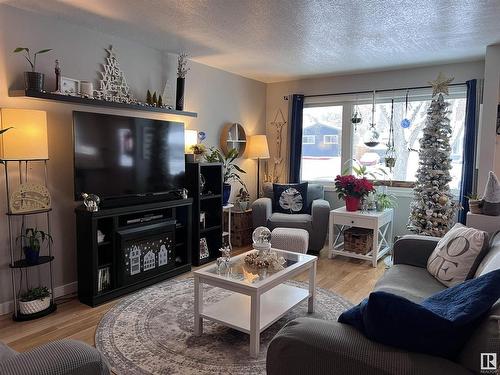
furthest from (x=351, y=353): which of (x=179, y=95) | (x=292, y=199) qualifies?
(x=292, y=199)

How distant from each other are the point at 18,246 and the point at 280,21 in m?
2.80

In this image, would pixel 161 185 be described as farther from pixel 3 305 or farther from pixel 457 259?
pixel 457 259

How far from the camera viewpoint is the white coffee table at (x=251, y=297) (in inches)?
89.8

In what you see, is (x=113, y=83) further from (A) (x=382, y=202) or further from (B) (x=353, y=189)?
(A) (x=382, y=202)

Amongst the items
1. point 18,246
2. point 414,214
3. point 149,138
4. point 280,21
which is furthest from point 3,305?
point 414,214

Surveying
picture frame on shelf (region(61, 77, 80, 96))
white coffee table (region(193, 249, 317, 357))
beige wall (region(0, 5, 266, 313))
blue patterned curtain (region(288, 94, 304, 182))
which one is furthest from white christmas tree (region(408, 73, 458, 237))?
picture frame on shelf (region(61, 77, 80, 96))

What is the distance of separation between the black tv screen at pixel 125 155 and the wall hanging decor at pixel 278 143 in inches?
82.2

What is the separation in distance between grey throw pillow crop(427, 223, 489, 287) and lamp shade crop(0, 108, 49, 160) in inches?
116

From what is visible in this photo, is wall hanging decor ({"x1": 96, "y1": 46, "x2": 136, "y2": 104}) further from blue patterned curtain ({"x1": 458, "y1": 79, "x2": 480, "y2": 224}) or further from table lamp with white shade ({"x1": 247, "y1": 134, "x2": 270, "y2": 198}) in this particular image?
blue patterned curtain ({"x1": 458, "y1": 79, "x2": 480, "y2": 224})

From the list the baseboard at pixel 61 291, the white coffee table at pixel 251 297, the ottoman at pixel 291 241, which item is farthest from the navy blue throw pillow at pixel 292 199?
the baseboard at pixel 61 291

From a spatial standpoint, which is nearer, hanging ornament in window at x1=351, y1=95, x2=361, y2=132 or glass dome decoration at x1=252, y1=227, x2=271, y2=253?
glass dome decoration at x1=252, y1=227, x2=271, y2=253

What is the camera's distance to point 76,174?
120 inches

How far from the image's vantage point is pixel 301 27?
3.18m

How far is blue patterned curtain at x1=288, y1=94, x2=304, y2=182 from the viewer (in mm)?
5430
